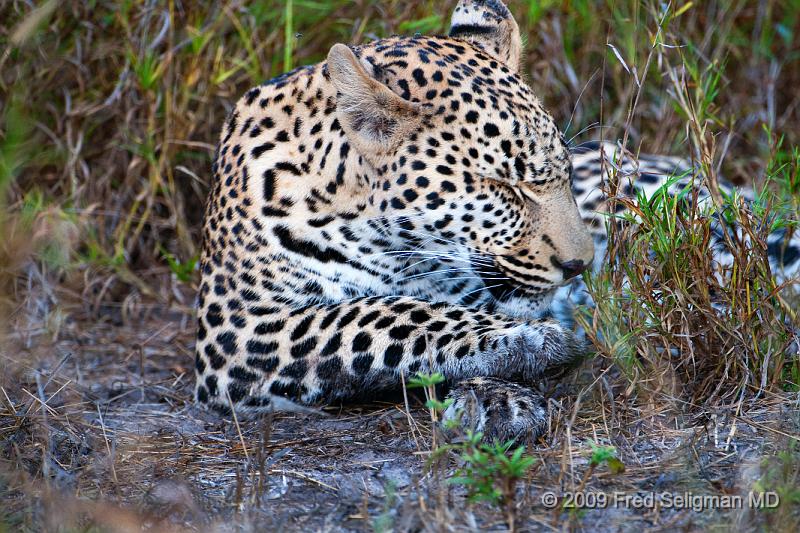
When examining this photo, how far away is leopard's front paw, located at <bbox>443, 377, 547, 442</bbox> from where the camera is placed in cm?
384

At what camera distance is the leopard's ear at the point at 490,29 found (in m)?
4.81

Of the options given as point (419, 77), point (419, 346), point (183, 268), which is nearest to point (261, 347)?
point (419, 346)

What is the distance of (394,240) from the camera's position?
14.5ft

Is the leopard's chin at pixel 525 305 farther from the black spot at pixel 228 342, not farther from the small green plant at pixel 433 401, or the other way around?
the black spot at pixel 228 342

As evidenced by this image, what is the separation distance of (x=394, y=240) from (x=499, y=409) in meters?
0.94

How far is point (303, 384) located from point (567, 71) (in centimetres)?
361

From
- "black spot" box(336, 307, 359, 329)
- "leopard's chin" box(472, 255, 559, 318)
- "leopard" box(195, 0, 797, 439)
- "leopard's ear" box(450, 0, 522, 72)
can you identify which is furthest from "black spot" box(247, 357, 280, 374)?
"leopard's ear" box(450, 0, 522, 72)

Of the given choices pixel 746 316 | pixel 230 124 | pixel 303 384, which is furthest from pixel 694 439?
pixel 230 124

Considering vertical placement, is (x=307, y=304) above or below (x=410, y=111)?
below

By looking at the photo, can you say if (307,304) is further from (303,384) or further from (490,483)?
(490,483)

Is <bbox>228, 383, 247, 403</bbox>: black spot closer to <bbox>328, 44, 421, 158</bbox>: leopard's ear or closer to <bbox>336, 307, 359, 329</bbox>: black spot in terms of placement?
<bbox>336, 307, 359, 329</bbox>: black spot

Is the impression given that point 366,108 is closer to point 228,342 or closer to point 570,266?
point 570,266

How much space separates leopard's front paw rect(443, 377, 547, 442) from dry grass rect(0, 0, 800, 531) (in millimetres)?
116

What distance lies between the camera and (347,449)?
4.01m
